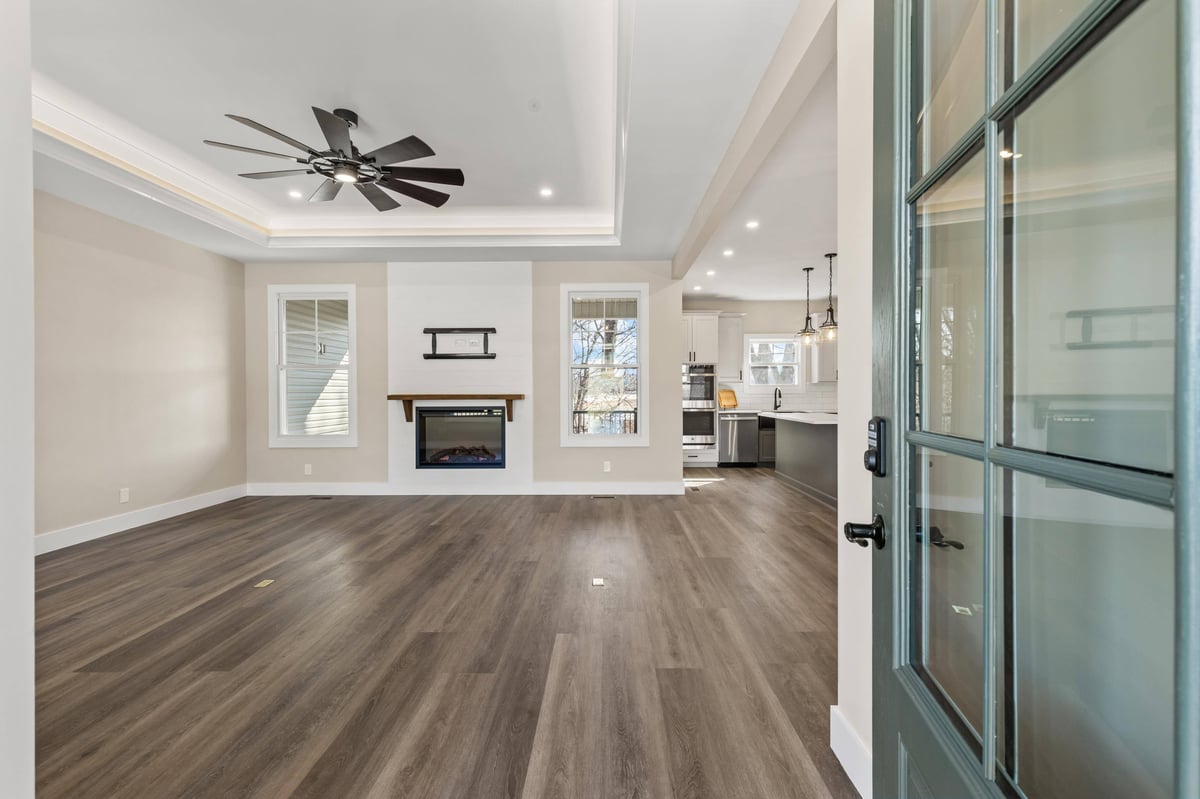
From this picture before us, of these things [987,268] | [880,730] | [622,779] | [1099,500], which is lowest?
[622,779]

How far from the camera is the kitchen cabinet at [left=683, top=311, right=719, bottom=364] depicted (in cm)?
749

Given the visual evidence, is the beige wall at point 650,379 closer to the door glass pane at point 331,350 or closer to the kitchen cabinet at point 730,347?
the door glass pane at point 331,350

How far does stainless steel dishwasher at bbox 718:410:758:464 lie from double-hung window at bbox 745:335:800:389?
867 millimetres

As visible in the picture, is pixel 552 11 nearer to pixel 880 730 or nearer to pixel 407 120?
pixel 407 120

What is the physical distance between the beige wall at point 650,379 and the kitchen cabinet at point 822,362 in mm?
3389

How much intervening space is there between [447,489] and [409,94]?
393 cm

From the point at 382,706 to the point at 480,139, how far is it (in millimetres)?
3390

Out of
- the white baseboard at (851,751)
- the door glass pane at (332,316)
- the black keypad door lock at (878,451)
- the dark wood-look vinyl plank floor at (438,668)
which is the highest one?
the door glass pane at (332,316)

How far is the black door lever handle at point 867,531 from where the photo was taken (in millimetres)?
894

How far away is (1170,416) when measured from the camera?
39 centimetres

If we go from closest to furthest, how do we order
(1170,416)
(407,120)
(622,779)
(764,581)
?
(1170,416) < (622,779) < (764,581) < (407,120)

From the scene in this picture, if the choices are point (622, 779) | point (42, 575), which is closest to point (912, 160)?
point (622, 779)

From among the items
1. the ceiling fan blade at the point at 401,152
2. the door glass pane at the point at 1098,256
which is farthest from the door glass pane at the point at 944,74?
the ceiling fan blade at the point at 401,152

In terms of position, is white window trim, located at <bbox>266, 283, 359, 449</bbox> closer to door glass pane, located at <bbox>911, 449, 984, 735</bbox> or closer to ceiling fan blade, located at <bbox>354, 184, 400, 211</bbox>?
ceiling fan blade, located at <bbox>354, 184, 400, 211</bbox>
